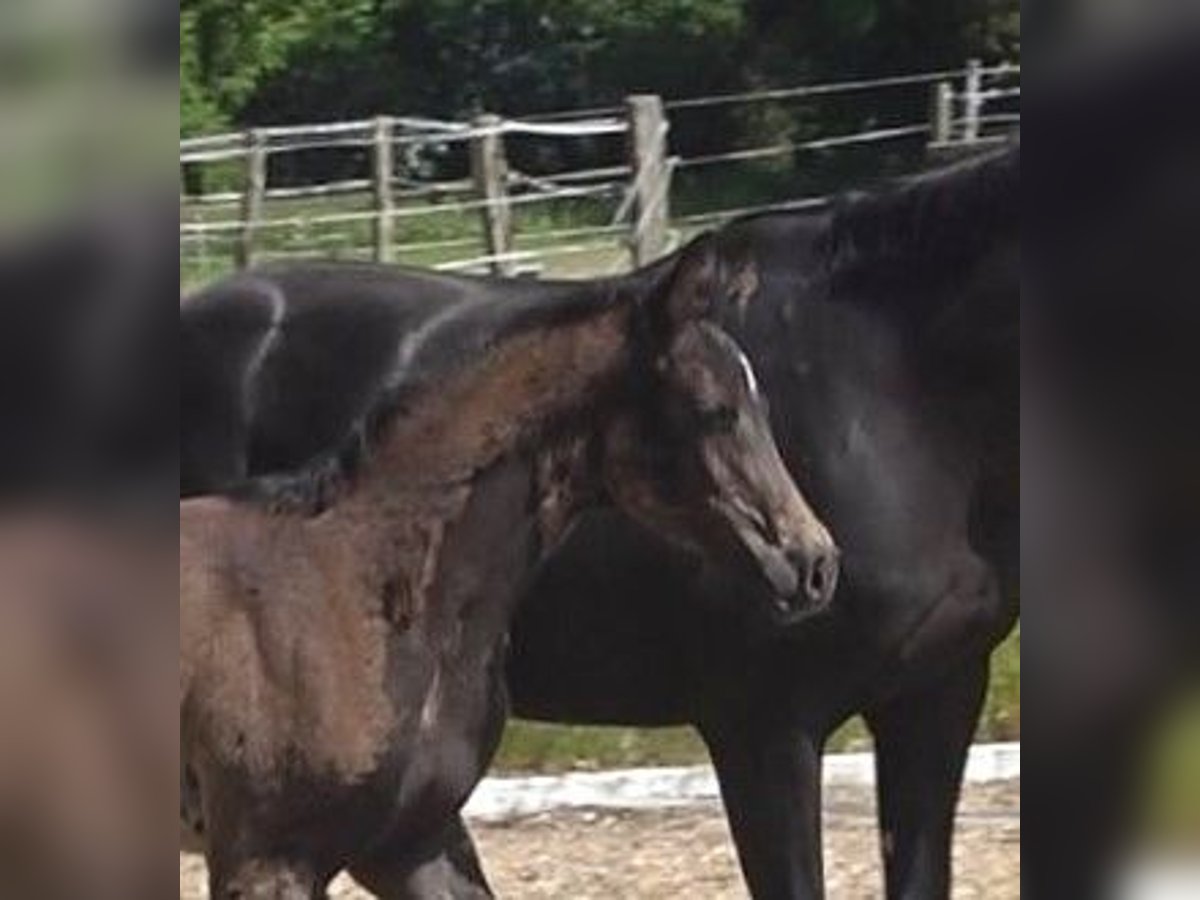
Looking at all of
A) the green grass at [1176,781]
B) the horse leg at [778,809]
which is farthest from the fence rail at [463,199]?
the green grass at [1176,781]

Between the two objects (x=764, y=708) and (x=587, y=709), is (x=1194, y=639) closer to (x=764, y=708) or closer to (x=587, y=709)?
(x=764, y=708)

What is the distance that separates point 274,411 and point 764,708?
1.23 meters

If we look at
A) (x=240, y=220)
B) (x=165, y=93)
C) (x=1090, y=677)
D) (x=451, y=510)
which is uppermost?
(x=165, y=93)

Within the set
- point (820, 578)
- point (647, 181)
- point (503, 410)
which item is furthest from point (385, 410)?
point (647, 181)

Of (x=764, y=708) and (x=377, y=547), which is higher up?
(x=377, y=547)

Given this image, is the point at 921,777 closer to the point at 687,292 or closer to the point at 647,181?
the point at 687,292

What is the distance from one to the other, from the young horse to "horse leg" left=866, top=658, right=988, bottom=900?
74 cm

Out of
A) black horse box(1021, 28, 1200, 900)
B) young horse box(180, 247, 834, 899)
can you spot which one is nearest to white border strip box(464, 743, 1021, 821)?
young horse box(180, 247, 834, 899)

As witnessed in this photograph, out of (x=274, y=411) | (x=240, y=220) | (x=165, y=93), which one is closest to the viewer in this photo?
(x=165, y=93)

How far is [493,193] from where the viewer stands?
1145 centimetres

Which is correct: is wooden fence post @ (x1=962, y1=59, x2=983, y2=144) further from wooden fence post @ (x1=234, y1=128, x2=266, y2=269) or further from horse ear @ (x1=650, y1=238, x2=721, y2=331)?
horse ear @ (x1=650, y1=238, x2=721, y2=331)

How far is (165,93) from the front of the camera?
1254mm

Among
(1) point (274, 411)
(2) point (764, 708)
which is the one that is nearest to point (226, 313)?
(1) point (274, 411)

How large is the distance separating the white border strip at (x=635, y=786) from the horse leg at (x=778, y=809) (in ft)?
6.08
